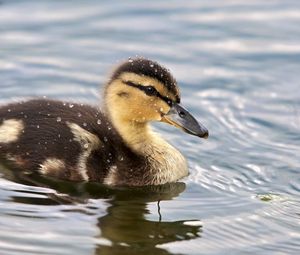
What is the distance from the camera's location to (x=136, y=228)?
241 inches

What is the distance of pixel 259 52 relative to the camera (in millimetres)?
9039

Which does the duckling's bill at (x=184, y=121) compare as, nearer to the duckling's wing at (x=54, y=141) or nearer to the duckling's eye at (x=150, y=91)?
the duckling's eye at (x=150, y=91)

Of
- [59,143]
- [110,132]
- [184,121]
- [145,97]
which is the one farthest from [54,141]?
[184,121]

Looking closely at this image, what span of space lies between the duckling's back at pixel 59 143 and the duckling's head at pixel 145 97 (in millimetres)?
196

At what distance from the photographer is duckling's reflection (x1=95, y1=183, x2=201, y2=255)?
5.81 meters

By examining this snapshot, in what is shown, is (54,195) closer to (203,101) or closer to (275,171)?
(275,171)

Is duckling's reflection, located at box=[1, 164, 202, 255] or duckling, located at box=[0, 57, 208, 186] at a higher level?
duckling, located at box=[0, 57, 208, 186]

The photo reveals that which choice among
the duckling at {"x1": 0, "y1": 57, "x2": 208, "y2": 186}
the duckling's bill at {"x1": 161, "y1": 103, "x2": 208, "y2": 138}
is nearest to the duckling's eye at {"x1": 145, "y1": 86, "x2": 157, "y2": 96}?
the duckling at {"x1": 0, "y1": 57, "x2": 208, "y2": 186}

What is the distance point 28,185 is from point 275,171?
1.62 metres

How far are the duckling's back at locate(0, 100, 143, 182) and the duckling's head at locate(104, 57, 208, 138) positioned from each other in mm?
196

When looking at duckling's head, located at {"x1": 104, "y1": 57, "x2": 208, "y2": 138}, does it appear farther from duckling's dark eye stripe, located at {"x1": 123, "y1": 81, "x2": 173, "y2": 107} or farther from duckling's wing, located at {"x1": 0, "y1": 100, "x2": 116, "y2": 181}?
duckling's wing, located at {"x1": 0, "y1": 100, "x2": 116, "y2": 181}

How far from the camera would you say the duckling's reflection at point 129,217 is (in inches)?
230

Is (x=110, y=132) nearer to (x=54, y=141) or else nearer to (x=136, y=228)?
(x=54, y=141)

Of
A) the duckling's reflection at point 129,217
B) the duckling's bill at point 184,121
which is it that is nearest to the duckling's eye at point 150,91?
the duckling's bill at point 184,121
